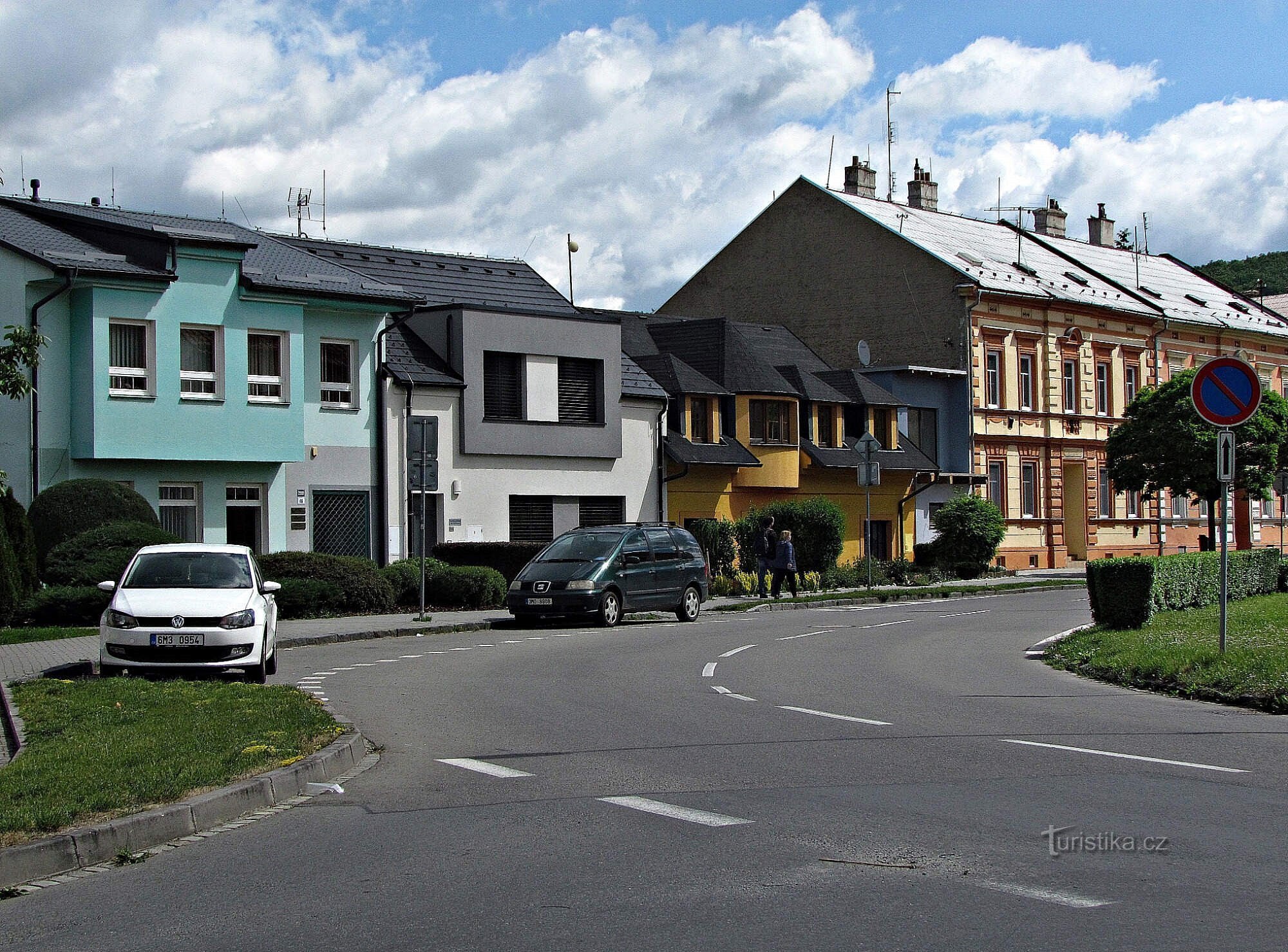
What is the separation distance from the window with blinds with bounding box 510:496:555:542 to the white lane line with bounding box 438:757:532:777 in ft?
85.5

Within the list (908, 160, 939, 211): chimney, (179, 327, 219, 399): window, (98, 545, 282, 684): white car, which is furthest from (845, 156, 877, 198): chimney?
(98, 545, 282, 684): white car

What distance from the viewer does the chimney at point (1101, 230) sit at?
7356cm

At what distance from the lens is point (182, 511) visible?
30797 millimetres

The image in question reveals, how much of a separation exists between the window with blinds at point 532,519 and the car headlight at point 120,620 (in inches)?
816

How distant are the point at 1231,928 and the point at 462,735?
745 cm

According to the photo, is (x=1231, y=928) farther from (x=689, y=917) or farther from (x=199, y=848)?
(x=199, y=848)

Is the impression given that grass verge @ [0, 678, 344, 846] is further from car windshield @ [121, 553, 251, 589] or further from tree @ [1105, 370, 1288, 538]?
tree @ [1105, 370, 1288, 538]

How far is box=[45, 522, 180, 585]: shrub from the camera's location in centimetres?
2469

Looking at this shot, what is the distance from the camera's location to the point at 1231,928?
19.8ft

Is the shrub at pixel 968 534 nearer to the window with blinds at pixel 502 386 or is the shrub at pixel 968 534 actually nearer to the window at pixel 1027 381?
A: the window at pixel 1027 381

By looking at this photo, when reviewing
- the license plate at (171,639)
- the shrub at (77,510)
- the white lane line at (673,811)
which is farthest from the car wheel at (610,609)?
the white lane line at (673,811)

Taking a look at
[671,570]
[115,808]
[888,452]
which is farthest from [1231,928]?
[888,452]

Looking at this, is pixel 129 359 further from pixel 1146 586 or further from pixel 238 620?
pixel 1146 586

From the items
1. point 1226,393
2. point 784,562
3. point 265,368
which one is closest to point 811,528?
point 784,562
